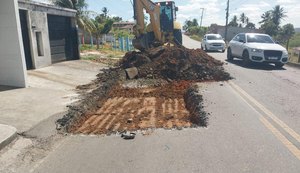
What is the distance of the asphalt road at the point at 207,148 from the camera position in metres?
4.62

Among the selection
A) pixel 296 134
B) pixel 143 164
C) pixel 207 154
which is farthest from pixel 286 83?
pixel 143 164

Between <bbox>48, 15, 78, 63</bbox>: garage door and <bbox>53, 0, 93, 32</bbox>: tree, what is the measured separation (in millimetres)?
14983

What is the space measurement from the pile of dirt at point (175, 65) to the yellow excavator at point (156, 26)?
2.15 metres

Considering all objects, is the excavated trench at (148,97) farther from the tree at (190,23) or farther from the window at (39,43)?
the tree at (190,23)

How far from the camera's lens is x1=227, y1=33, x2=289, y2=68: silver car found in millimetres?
16375

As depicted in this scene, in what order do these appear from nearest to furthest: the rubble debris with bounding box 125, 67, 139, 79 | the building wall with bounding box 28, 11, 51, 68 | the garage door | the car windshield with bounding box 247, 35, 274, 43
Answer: the rubble debris with bounding box 125, 67, 139, 79 < the building wall with bounding box 28, 11, 51, 68 < the garage door < the car windshield with bounding box 247, 35, 274, 43

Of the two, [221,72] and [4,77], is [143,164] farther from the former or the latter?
[221,72]

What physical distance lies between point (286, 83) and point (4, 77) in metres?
10.4

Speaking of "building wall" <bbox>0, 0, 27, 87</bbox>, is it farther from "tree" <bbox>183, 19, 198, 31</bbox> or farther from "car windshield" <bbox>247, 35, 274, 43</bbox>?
"tree" <bbox>183, 19, 198, 31</bbox>

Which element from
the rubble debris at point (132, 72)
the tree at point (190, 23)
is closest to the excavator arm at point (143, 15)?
the rubble debris at point (132, 72)

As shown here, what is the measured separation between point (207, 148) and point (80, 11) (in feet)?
112

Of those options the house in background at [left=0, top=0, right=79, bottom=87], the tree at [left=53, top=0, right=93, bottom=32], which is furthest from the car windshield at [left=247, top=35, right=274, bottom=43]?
the tree at [left=53, top=0, right=93, bottom=32]

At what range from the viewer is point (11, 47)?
32.7 feet

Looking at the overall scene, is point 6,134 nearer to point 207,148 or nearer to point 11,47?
point 207,148
